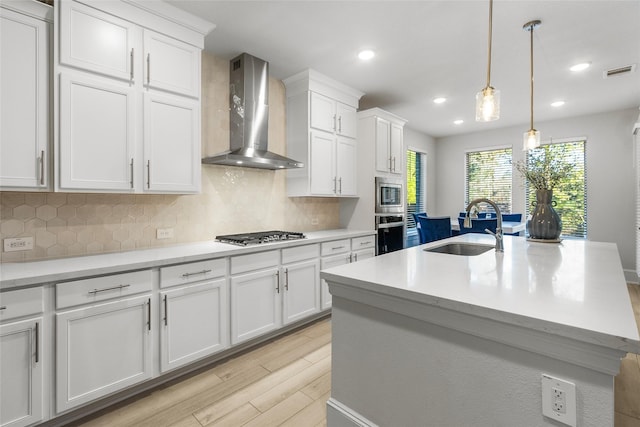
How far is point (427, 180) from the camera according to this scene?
21.8 ft

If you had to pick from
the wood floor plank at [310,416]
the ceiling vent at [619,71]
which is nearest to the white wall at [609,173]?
the ceiling vent at [619,71]

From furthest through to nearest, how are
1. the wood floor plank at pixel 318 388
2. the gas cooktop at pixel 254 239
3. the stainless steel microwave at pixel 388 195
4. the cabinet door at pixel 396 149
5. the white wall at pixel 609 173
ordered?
the white wall at pixel 609 173, the cabinet door at pixel 396 149, the stainless steel microwave at pixel 388 195, the gas cooktop at pixel 254 239, the wood floor plank at pixel 318 388

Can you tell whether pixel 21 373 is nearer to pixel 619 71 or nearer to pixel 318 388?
pixel 318 388

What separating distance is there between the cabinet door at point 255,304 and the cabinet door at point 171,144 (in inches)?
35.0

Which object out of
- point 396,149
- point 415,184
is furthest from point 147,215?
point 415,184

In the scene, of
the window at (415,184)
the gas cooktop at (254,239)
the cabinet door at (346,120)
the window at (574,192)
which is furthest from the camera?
the window at (415,184)

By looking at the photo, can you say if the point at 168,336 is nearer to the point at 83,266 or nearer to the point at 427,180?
the point at 83,266

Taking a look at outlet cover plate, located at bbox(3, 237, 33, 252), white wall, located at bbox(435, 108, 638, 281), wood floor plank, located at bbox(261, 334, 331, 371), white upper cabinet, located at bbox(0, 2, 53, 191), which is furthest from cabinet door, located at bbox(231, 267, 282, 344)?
white wall, located at bbox(435, 108, 638, 281)

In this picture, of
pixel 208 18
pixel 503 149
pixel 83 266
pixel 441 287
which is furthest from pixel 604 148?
pixel 83 266

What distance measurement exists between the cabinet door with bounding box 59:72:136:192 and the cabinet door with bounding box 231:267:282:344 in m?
1.13

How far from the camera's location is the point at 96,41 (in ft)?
6.49

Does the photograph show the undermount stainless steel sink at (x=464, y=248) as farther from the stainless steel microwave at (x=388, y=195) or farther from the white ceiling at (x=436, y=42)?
the white ceiling at (x=436, y=42)

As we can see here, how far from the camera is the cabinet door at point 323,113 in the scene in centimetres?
348

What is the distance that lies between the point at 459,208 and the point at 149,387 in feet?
20.7
